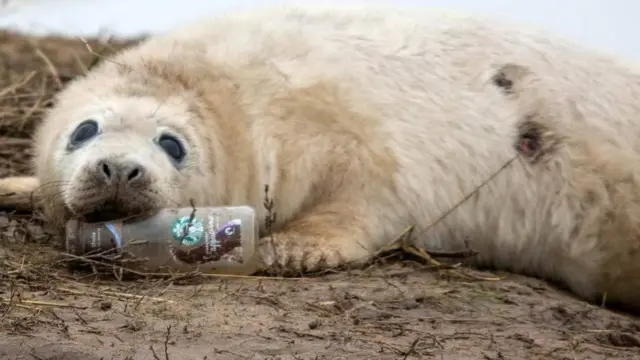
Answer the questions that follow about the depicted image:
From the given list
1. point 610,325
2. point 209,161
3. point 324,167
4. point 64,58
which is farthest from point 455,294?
point 64,58

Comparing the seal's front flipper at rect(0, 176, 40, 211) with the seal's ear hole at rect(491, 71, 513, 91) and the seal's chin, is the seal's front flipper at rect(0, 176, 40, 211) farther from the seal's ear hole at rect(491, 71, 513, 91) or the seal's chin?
the seal's ear hole at rect(491, 71, 513, 91)

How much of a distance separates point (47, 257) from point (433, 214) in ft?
5.09

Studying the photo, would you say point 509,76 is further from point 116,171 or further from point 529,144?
point 116,171

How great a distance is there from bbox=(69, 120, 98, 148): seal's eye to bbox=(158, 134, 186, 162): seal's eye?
26 centimetres

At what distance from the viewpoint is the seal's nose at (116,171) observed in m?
3.91

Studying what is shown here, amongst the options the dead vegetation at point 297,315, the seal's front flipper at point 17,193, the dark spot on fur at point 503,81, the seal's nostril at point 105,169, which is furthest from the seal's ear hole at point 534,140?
the seal's front flipper at point 17,193

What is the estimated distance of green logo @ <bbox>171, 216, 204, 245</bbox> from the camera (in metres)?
4.02

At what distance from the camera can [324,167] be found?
14.8ft

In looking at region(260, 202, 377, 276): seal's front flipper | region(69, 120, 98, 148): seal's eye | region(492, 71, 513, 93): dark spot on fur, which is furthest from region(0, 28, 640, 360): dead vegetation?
region(492, 71, 513, 93): dark spot on fur

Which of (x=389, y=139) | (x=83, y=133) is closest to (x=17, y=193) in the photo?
(x=83, y=133)

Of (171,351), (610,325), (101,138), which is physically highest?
(101,138)

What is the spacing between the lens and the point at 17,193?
199 inches

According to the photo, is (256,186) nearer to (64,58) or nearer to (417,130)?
(417,130)

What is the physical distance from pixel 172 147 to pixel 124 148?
281mm
